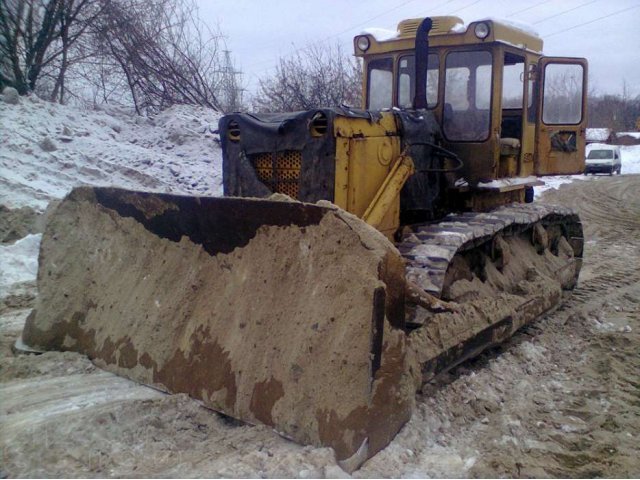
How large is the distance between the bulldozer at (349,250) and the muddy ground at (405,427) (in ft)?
0.53

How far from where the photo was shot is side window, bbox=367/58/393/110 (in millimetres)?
6293

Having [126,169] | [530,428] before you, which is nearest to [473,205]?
[530,428]

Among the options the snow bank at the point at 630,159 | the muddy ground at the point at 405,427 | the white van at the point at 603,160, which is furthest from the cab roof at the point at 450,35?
the snow bank at the point at 630,159

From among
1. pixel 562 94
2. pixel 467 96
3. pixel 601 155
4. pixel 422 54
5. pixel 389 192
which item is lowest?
pixel 389 192

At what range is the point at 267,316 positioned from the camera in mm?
3584

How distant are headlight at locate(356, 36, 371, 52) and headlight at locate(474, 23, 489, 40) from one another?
44.2 inches

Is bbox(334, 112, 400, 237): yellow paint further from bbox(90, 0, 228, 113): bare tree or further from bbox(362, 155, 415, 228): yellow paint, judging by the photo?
bbox(90, 0, 228, 113): bare tree

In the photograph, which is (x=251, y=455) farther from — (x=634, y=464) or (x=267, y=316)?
(x=634, y=464)

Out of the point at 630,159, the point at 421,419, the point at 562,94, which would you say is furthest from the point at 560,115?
the point at 630,159

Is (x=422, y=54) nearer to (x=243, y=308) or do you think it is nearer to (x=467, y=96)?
(x=467, y=96)

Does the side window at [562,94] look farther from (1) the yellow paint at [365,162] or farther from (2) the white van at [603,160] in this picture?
(2) the white van at [603,160]

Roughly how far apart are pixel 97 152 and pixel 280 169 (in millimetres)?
7862

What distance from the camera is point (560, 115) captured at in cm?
711

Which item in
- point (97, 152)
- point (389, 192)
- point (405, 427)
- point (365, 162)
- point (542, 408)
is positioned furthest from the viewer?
point (97, 152)
